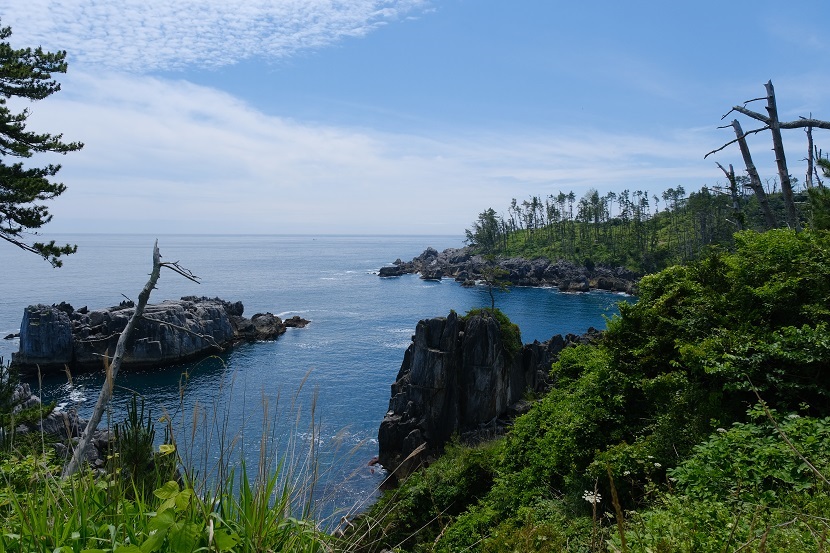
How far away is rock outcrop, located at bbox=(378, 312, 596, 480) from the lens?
3516 centimetres

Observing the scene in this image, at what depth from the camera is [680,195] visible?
144m

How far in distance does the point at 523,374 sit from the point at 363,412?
13092mm

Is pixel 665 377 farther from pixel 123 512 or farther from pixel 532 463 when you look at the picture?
pixel 123 512

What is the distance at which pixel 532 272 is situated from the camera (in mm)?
112750

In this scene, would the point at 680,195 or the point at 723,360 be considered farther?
the point at 680,195

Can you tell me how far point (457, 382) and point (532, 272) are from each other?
7960 centimetres

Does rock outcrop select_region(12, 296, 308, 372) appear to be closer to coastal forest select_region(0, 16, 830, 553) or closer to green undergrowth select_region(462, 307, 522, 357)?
green undergrowth select_region(462, 307, 522, 357)

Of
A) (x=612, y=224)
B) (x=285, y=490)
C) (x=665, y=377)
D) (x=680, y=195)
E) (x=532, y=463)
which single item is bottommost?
(x=532, y=463)

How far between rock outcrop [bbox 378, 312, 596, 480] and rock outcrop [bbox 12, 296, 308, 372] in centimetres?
2436

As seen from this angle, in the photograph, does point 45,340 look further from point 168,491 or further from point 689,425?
point 168,491

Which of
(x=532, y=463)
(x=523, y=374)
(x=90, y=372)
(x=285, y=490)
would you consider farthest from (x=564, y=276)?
(x=285, y=490)

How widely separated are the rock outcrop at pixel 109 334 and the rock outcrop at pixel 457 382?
2436cm

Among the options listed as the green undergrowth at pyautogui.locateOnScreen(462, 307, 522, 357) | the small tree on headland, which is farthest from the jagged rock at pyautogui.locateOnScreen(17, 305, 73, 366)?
the small tree on headland

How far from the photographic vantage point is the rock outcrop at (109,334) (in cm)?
5262
